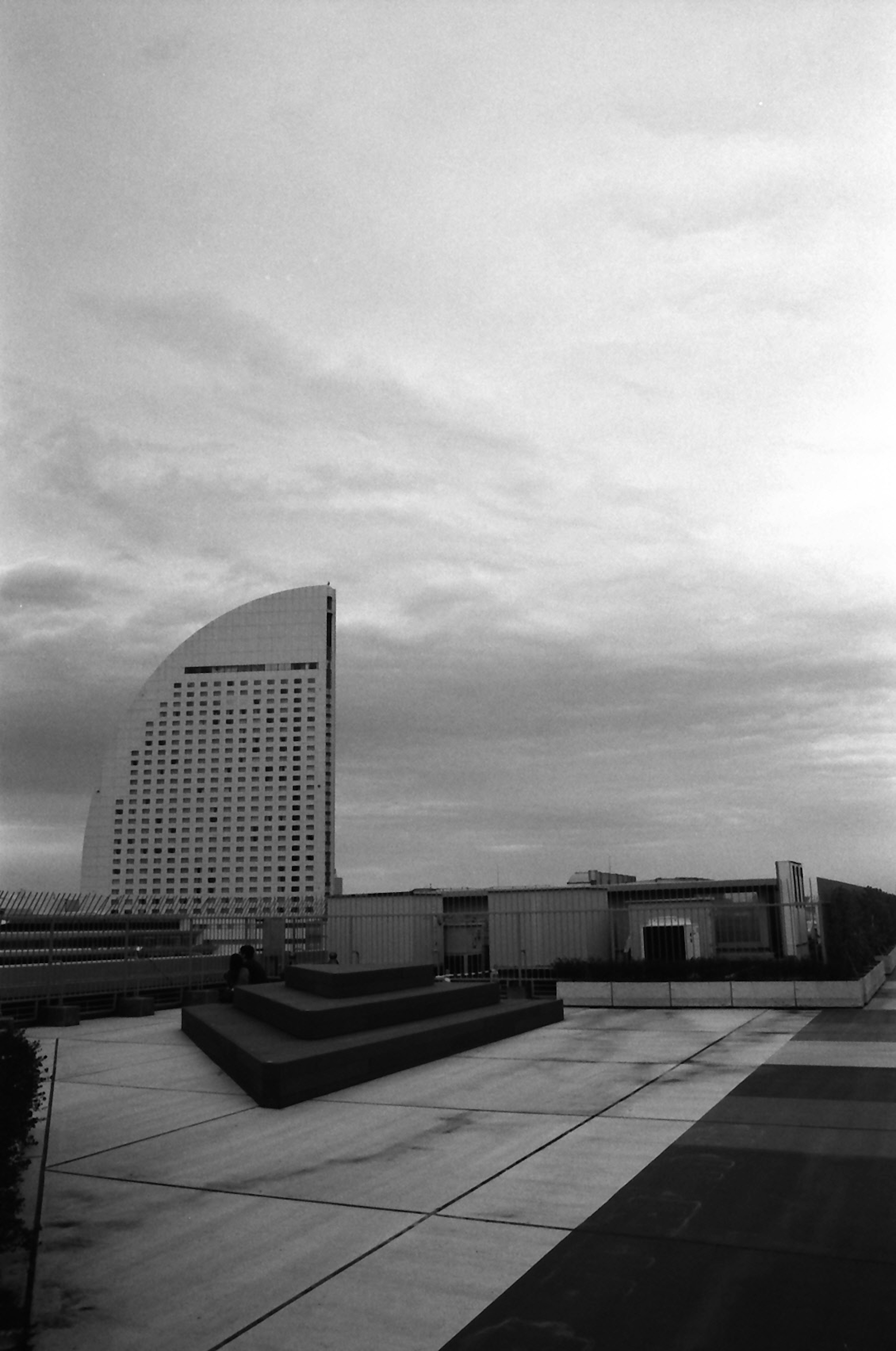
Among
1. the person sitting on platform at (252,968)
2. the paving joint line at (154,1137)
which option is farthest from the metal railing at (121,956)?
the paving joint line at (154,1137)

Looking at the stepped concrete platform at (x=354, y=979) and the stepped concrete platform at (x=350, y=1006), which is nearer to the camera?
the stepped concrete platform at (x=350, y=1006)

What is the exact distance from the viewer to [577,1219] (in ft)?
19.2

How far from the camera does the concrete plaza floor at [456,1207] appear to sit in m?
4.47

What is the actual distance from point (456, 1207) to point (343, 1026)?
602 cm

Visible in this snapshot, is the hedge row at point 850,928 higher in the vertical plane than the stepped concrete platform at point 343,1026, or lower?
higher

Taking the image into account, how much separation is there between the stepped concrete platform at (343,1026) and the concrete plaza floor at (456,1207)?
0.27 m

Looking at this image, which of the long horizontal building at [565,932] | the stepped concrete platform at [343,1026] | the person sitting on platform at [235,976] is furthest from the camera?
the long horizontal building at [565,932]

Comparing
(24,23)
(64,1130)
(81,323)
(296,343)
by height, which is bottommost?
(64,1130)

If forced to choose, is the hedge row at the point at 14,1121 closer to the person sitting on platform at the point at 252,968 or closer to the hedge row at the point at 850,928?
the person sitting on platform at the point at 252,968

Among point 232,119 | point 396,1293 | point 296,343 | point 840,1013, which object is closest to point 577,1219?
point 396,1293

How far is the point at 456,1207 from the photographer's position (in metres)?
6.18

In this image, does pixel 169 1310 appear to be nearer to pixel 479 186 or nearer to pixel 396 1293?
pixel 396 1293

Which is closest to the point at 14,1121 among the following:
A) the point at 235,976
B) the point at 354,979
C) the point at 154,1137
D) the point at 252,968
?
the point at 154,1137

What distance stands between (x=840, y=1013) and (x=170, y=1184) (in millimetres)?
13281
